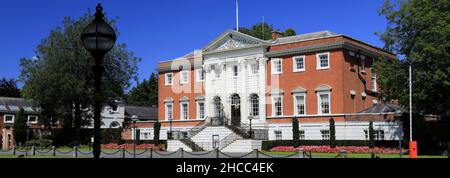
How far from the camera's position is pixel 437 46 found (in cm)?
3231

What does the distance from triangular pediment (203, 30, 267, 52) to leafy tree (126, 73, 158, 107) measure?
53.0 metres

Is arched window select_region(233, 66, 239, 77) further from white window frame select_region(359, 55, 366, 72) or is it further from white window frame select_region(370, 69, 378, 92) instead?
white window frame select_region(370, 69, 378, 92)

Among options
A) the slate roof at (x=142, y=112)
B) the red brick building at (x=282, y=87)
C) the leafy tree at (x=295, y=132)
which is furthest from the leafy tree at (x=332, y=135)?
the slate roof at (x=142, y=112)

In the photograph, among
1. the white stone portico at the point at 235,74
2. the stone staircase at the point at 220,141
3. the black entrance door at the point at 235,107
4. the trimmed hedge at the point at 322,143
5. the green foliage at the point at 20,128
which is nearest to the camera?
the trimmed hedge at the point at 322,143

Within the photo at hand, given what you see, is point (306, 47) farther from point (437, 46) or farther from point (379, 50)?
point (437, 46)

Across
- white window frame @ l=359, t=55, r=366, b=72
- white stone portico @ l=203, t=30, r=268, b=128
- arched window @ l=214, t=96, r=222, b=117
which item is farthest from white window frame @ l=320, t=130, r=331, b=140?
arched window @ l=214, t=96, r=222, b=117

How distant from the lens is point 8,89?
91000 mm

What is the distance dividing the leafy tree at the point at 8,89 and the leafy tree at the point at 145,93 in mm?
21211

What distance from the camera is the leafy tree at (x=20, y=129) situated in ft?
215

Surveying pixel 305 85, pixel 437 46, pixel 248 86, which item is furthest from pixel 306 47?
pixel 437 46

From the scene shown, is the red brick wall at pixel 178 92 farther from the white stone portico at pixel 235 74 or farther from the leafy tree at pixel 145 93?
the leafy tree at pixel 145 93

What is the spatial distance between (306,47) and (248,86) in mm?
6930

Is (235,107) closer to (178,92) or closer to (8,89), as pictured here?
(178,92)

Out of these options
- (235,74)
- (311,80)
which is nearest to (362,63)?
(311,80)
